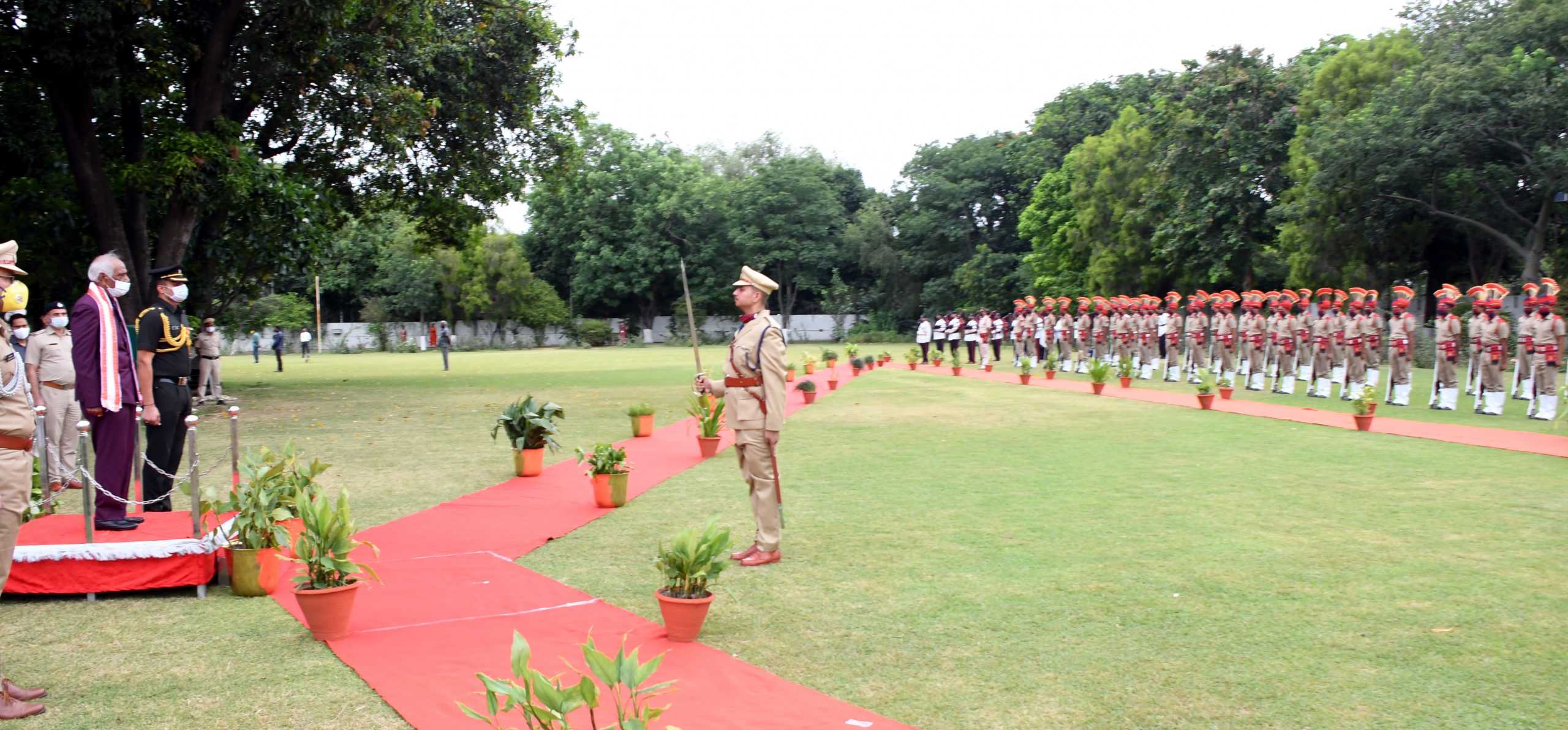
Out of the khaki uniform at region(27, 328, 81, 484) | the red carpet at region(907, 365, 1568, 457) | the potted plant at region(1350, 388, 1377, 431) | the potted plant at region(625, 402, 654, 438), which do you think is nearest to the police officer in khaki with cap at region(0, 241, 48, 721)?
the khaki uniform at region(27, 328, 81, 484)

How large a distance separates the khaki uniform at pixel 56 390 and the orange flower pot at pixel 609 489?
3610 mm

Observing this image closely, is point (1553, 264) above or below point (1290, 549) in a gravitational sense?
above

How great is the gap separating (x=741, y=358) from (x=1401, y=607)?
3871 mm

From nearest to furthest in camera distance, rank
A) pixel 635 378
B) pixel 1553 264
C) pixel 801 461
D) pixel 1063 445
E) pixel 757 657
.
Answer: pixel 757 657
pixel 801 461
pixel 1063 445
pixel 635 378
pixel 1553 264

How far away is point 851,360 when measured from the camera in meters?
25.5

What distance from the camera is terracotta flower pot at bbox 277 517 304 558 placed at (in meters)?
5.58

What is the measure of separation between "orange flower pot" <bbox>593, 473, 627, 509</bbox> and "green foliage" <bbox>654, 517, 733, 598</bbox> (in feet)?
10.6

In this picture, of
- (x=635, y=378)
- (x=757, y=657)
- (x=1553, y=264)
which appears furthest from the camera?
(x=1553, y=264)

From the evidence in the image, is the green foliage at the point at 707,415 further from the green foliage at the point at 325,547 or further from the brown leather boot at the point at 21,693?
the brown leather boot at the point at 21,693

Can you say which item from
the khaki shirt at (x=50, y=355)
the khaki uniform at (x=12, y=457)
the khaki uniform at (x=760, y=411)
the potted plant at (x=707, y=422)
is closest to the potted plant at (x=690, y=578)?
the khaki uniform at (x=760, y=411)

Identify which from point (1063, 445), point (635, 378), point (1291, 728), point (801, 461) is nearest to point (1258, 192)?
point (635, 378)

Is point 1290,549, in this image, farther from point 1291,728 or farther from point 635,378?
point 635,378

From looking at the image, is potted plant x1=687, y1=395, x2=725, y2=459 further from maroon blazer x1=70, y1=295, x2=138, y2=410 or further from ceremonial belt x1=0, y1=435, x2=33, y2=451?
ceremonial belt x1=0, y1=435, x2=33, y2=451

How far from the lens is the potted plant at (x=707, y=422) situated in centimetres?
1084
